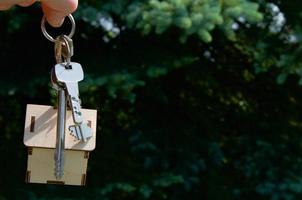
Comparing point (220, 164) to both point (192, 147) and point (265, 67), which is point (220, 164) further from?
point (265, 67)

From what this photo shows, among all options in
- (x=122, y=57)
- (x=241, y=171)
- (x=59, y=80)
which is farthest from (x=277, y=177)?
(x=59, y=80)

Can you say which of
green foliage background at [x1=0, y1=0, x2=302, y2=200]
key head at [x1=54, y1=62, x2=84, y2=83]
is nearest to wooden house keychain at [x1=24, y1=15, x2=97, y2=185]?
key head at [x1=54, y1=62, x2=84, y2=83]

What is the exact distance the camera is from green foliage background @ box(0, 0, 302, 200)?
109 inches

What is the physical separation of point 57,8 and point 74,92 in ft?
0.40

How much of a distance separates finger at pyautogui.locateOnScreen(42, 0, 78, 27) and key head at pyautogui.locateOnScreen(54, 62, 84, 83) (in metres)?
0.06

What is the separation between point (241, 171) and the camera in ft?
11.3

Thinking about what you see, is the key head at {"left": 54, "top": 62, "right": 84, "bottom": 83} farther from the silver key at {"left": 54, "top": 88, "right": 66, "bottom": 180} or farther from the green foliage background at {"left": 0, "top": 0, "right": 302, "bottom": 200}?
the green foliage background at {"left": 0, "top": 0, "right": 302, "bottom": 200}

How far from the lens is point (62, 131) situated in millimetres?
911

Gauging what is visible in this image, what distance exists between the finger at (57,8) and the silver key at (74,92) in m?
0.07

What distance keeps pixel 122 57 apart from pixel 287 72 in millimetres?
693

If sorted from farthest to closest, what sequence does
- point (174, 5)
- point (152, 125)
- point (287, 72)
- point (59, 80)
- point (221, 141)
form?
point (221, 141) < point (152, 125) < point (287, 72) < point (174, 5) < point (59, 80)

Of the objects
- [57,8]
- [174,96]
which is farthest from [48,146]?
[174,96]

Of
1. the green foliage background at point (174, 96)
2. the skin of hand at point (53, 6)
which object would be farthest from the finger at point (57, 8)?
the green foliage background at point (174, 96)

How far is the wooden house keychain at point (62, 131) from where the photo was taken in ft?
3.00
